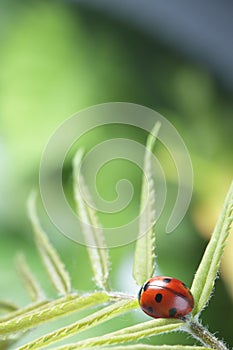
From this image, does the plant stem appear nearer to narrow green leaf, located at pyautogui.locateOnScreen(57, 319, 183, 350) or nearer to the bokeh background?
narrow green leaf, located at pyautogui.locateOnScreen(57, 319, 183, 350)

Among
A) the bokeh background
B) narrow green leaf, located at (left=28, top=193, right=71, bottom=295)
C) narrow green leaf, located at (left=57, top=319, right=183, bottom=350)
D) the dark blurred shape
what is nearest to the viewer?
narrow green leaf, located at (left=57, top=319, right=183, bottom=350)

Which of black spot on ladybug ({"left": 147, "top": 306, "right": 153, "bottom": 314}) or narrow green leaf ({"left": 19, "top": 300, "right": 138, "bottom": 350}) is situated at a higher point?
narrow green leaf ({"left": 19, "top": 300, "right": 138, "bottom": 350})

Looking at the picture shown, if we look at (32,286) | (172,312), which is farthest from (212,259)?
(32,286)

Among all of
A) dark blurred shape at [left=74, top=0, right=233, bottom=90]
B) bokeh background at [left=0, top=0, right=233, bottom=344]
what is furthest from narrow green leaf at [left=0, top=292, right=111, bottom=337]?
dark blurred shape at [left=74, top=0, right=233, bottom=90]

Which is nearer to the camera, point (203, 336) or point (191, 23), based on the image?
point (203, 336)

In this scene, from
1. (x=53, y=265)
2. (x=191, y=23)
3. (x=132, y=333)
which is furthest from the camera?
(x=191, y=23)

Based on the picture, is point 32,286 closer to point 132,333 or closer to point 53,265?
point 53,265

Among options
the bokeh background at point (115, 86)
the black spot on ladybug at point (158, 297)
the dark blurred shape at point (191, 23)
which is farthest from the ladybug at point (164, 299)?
the dark blurred shape at point (191, 23)

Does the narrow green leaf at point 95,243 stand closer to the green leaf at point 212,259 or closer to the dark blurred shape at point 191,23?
the green leaf at point 212,259

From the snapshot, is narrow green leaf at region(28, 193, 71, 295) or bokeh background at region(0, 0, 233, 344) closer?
narrow green leaf at region(28, 193, 71, 295)
